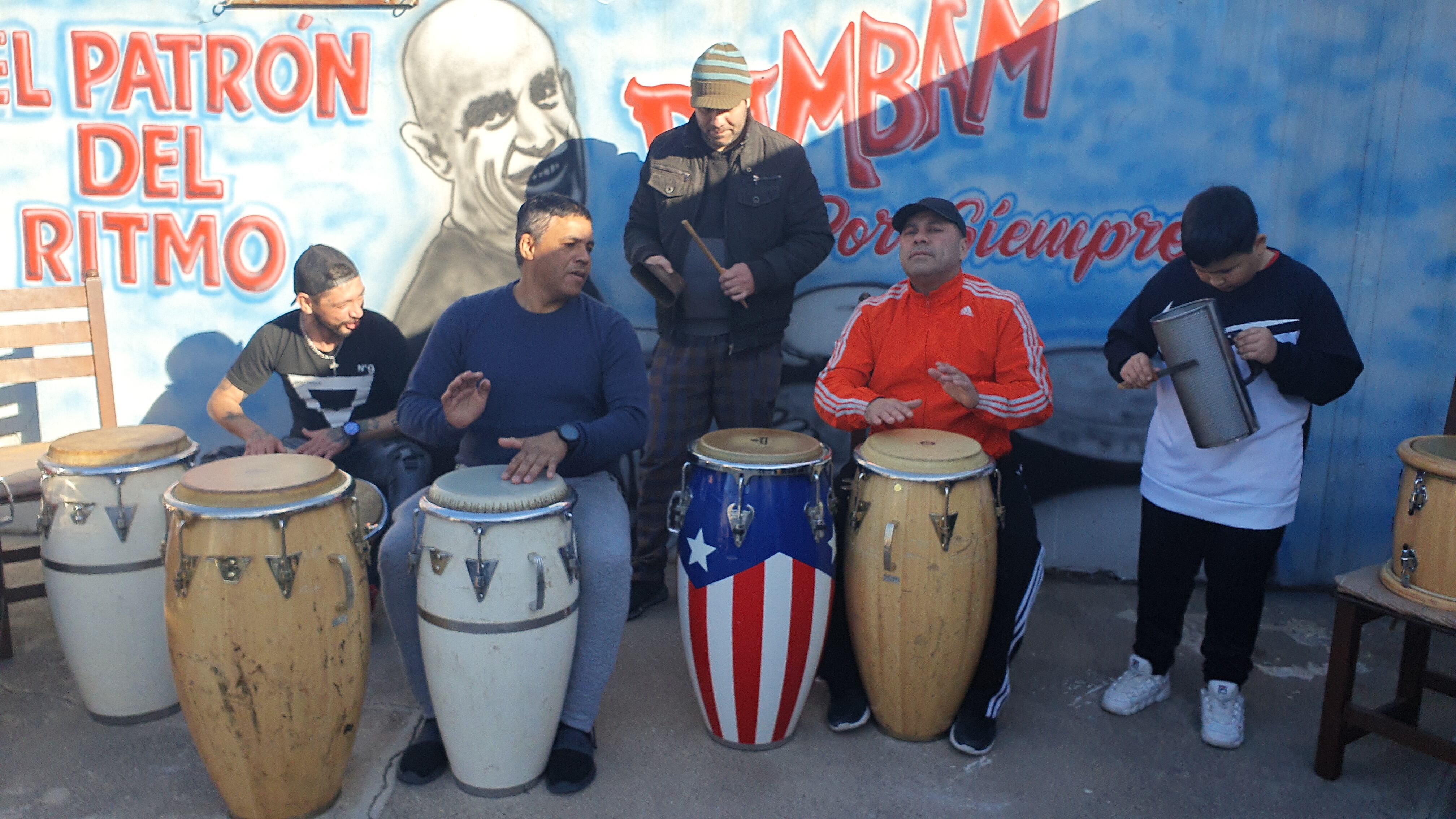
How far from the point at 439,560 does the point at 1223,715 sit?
2378mm

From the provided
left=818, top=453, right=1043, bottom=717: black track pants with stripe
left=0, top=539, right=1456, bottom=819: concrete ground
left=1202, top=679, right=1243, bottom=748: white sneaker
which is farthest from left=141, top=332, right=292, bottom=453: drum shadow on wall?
left=1202, top=679, right=1243, bottom=748: white sneaker

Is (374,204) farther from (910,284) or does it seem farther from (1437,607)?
(1437,607)

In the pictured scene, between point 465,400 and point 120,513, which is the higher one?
point 465,400

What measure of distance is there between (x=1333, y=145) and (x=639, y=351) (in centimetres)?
293

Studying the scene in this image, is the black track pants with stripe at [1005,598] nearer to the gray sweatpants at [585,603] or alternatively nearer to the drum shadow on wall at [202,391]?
the gray sweatpants at [585,603]

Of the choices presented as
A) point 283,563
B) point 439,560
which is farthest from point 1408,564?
point 283,563

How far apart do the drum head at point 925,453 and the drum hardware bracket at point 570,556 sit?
2.80 feet

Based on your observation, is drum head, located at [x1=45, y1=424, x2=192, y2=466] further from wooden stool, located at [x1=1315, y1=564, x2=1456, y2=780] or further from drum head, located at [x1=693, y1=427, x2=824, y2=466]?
wooden stool, located at [x1=1315, y1=564, x2=1456, y2=780]

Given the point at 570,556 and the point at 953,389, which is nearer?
the point at 570,556

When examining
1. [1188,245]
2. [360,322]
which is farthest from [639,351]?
[1188,245]

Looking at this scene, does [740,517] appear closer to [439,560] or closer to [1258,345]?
[439,560]

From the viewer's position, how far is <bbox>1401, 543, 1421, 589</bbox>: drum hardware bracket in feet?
8.87

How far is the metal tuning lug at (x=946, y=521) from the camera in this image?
9.16 feet

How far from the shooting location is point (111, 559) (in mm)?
2891
